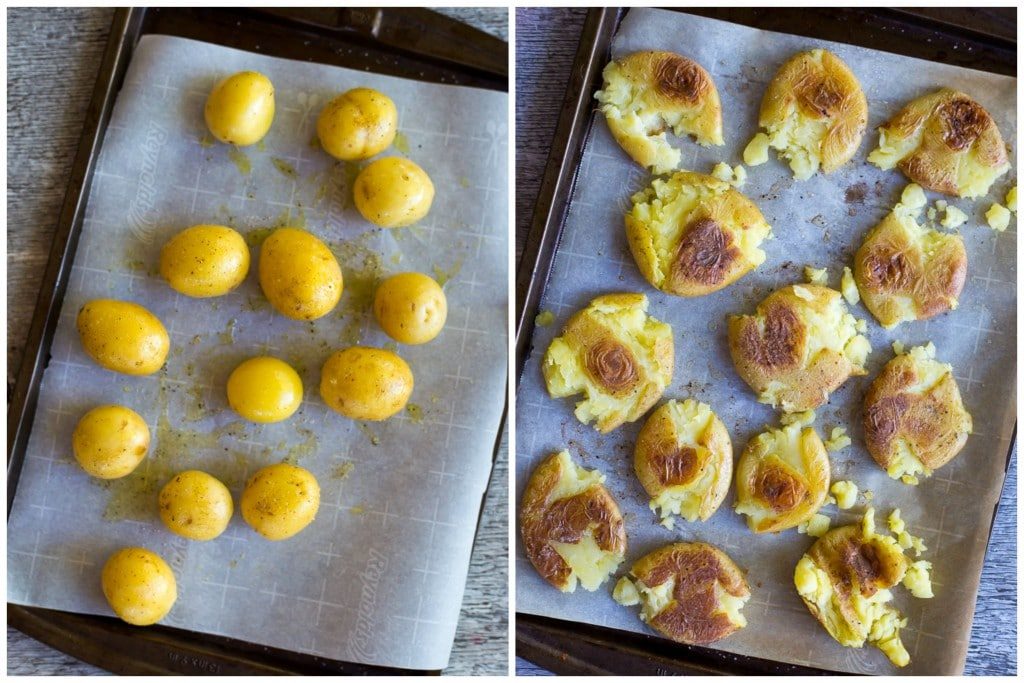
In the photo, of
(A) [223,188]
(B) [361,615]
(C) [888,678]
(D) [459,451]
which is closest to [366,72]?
(A) [223,188]

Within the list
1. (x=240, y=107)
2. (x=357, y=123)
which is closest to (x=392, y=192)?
(x=357, y=123)

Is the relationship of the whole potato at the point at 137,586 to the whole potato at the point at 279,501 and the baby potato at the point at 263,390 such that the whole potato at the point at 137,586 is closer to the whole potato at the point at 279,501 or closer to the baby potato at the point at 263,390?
the whole potato at the point at 279,501

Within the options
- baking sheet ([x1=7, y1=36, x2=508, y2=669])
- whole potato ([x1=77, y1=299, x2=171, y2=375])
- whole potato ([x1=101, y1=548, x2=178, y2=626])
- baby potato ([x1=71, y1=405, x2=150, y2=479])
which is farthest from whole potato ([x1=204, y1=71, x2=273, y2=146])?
whole potato ([x1=101, y1=548, x2=178, y2=626])

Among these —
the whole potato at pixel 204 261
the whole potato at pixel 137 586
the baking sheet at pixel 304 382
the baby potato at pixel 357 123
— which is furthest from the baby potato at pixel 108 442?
the baby potato at pixel 357 123

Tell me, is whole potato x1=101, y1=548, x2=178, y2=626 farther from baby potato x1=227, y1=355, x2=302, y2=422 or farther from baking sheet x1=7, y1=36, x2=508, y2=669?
baby potato x1=227, y1=355, x2=302, y2=422

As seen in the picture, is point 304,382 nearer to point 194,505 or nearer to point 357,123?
point 194,505
